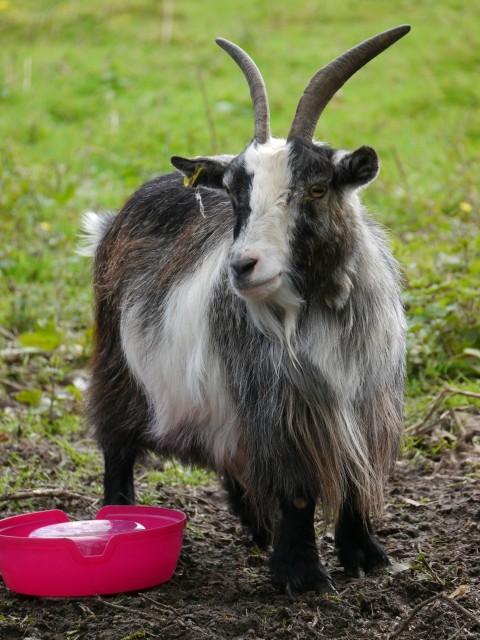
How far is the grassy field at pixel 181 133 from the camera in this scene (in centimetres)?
556

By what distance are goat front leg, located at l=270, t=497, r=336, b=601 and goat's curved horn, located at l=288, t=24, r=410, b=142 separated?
1.19 meters

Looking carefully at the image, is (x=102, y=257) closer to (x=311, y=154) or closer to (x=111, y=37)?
(x=311, y=154)

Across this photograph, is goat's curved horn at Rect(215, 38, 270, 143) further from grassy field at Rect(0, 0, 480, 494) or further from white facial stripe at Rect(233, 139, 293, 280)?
grassy field at Rect(0, 0, 480, 494)

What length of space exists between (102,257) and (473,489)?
179 centimetres

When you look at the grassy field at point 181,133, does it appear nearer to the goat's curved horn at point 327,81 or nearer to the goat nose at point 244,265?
the goat's curved horn at point 327,81

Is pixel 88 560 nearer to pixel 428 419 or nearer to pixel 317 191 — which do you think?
pixel 317 191

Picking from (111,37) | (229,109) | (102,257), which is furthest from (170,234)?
(111,37)

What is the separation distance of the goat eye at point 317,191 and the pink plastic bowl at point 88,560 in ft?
3.79

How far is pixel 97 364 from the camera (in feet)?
14.6

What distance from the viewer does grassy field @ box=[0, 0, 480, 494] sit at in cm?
556

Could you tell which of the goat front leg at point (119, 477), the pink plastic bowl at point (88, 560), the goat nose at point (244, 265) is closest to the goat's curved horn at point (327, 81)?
the goat nose at point (244, 265)

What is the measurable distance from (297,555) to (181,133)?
288 inches

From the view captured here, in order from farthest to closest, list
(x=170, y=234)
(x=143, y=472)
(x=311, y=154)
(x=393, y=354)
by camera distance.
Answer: (x=143, y=472) < (x=170, y=234) < (x=393, y=354) < (x=311, y=154)

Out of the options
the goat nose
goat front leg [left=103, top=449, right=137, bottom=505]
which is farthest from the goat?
goat front leg [left=103, top=449, right=137, bottom=505]
